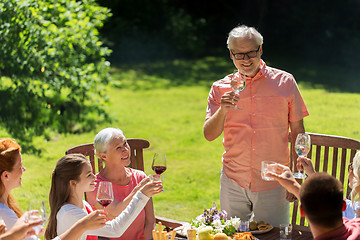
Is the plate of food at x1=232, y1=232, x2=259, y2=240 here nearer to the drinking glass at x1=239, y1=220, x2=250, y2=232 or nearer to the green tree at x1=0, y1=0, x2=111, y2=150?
the drinking glass at x1=239, y1=220, x2=250, y2=232

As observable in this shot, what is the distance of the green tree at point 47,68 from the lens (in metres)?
8.67

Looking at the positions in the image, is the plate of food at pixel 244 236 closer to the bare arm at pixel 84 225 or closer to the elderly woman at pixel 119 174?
the elderly woman at pixel 119 174

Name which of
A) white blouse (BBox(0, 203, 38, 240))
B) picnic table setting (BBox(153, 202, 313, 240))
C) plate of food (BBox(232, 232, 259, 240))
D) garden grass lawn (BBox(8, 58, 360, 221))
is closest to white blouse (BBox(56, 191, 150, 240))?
picnic table setting (BBox(153, 202, 313, 240))

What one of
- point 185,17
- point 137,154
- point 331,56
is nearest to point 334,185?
point 137,154

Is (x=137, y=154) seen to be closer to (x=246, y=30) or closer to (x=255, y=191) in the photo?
(x=255, y=191)

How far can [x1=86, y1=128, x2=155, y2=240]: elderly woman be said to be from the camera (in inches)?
169

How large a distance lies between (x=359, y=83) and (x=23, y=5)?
8.81 meters

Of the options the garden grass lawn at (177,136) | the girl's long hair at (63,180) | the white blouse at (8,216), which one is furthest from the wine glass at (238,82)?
the garden grass lawn at (177,136)

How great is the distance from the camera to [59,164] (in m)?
3.62

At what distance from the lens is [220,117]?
4.22 meters

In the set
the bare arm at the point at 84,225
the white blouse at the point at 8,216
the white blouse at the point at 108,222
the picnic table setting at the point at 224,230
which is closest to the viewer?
the bare arm at the point at 84,225

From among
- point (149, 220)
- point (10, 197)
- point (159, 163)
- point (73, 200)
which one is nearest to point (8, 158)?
point (10, 197)

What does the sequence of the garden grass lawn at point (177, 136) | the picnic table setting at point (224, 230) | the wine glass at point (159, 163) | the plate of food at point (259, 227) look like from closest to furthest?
the picnic table setting at point (224, 230)
the wine glass at point (159, 163)
the plate of food at point (259, 227)
the garden grass lawn at point (177, 136)

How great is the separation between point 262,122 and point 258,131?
3.1 inches
